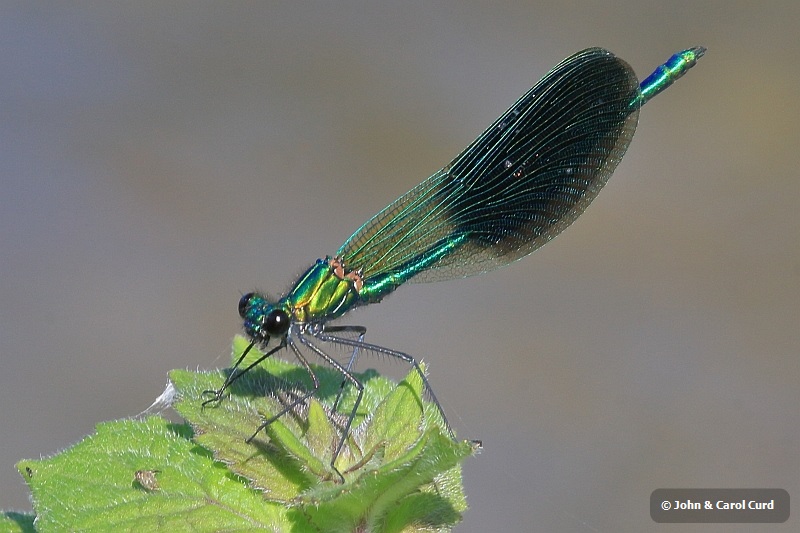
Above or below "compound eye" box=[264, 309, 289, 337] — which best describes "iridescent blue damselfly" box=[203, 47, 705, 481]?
above

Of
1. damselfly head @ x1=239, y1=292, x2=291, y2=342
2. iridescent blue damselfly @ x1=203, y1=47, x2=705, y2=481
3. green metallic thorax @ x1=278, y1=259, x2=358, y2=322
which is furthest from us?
iridescent blue damselfly @ x1=203, y1=47, x2=705, y2=481

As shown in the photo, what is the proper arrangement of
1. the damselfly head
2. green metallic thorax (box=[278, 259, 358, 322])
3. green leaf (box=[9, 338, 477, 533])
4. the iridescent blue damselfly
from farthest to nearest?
the iridescent blue damselfly, green metallic thorax (box=[278, 259, 358, 322]), the damselfly head, green leaf (box=[9, 338, 477, 533])

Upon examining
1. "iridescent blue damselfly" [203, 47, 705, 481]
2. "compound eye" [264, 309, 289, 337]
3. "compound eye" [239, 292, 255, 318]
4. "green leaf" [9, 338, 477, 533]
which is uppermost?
"iridescent blue damselfly" [203, 47, 705, 481]

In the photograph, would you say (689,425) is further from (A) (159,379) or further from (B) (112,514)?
(B) (112,514)

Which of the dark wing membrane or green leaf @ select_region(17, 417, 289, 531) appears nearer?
green leaf @ select_region(17, 417, 289, 531)

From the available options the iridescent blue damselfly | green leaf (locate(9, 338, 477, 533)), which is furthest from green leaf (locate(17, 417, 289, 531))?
the iridescent blue damselfly

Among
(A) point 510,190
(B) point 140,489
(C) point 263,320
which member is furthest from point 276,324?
(A) point 510,190

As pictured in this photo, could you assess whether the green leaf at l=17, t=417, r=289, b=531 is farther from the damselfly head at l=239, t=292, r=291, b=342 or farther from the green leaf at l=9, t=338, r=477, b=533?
the damselfly head at l=239, t=292, r=291, b=342
